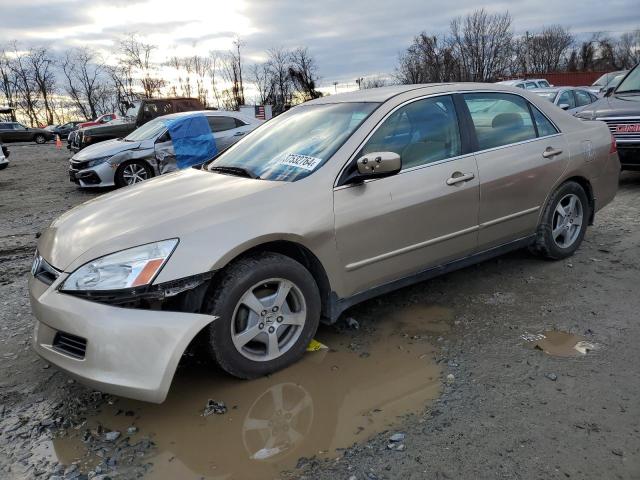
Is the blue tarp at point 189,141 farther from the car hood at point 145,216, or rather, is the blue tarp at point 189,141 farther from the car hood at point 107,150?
the car hood at point 145,216

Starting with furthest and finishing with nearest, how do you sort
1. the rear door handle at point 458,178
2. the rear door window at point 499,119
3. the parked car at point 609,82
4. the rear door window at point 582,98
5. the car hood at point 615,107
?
the rear door window at point 582,98 → the parked car at point 609,82 → the car hood at point 615,107 → the rear door window at point 499,119 → the rear door handle at point 458,178

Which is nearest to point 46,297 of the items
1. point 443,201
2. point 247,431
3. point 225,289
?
point 225,289

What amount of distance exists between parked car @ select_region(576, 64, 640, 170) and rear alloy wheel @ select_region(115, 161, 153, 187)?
7.75m

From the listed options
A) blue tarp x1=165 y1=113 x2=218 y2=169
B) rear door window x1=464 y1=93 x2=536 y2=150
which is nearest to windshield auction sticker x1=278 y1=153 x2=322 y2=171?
rear door window x1=464 y1=93 x2=536 y2=150

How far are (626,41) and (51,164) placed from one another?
3235 inches

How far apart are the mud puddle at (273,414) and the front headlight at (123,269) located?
0.76 meters

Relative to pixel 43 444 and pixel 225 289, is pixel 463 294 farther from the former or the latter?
pixel 43 444

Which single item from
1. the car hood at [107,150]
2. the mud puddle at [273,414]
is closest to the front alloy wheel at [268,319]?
the mud puddle at [273,414]

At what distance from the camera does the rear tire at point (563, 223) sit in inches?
176

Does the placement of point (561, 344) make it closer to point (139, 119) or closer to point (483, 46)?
point (139, 119)

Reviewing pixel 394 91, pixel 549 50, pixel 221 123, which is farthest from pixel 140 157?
pixel 549 50

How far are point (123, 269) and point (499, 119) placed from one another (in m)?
3.08

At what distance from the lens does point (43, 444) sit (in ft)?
8.55

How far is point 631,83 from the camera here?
8125mm
